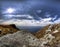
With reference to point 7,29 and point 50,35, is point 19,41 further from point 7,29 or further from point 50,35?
point 7,29

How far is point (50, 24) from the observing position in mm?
3781

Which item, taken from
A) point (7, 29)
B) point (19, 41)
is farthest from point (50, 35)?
point (7, 29)

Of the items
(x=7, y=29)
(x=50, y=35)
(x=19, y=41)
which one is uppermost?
(x=7, y=29)

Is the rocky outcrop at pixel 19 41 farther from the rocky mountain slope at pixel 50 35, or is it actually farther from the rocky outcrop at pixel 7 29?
the rocky outcrop at pixel 7 29

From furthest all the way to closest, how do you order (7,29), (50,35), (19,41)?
(7,29) < (50,35) < (19,41)

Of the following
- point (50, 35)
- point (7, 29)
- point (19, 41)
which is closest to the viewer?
point (19, 41)

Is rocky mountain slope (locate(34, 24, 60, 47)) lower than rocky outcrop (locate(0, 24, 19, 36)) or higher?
lower

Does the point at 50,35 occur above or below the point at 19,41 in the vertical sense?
above

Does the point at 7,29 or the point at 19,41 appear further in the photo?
the point at 7,29

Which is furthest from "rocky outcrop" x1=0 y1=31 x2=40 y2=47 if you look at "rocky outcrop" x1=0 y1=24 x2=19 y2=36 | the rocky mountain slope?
"rocky outcrop" x1=0 y1=24 x2=19 y2=36

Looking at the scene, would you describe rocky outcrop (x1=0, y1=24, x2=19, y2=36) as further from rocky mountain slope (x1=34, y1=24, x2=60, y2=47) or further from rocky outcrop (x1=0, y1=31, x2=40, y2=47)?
rocky mountain slope (x1=34, y1=24, x2=60, y2=47)

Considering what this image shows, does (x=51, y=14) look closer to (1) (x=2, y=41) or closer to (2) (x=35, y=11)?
(2) (x=35, y=11)

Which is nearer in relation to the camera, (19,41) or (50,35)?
(19,41)

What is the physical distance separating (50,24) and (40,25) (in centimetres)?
23
